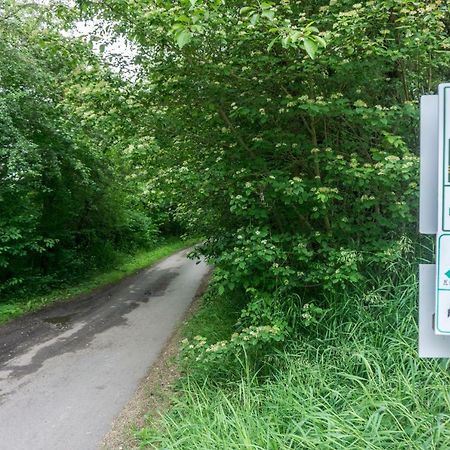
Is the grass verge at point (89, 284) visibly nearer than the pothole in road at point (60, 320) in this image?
No

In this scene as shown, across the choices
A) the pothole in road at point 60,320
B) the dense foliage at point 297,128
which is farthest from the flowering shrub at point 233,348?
the pothole in road at point 60,320

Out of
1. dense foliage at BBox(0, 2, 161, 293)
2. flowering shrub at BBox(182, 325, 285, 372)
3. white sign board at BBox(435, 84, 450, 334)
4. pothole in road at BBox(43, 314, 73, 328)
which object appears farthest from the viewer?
pothole in road at BBox(43, 314, 73, 328)

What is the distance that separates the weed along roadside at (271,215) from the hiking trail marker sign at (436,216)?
3.21ft

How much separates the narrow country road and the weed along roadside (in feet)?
0.13

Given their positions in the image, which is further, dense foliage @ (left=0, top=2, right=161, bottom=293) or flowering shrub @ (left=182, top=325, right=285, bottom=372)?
dense foliage @ (left=0, top=2, right=161, bottom=293)

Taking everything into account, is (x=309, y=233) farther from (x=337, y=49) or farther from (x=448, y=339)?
(x=448, y=339)

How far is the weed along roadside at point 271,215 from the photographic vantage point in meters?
2.93

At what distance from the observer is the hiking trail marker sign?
4.80 ft

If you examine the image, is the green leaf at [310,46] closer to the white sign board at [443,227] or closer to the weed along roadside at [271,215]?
the weed along roadside at [271,215]

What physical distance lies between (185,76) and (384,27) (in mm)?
2144

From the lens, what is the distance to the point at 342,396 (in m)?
2.92

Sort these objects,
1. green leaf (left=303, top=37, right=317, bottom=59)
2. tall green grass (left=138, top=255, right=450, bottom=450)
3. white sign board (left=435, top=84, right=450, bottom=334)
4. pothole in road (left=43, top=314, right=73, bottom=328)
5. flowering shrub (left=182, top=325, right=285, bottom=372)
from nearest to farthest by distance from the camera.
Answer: white sign board (left=435, top=84, right=450, bottom=334), green leaf (left=303, top=37, right=317, bottom=59), tall green grass (left=138, top=255, right=450, bottom=450), flowering shrub (left=182, top=325, right=285, bottom=372), pothole in road (left=43, top=314, right=73, bottom=328)

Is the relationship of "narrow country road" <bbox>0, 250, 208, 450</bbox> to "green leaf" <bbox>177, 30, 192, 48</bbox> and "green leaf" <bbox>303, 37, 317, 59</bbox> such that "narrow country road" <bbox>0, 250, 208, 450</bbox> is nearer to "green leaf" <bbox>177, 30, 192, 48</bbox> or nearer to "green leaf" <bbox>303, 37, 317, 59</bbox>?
"green leaf" <bbox>177, 30, 192, 48</bbox>

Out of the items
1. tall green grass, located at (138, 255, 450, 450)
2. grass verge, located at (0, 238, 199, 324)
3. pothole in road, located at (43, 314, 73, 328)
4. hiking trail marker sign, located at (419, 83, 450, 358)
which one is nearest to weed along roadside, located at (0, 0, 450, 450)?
tall green grass, located at (138, 255, 450, 450)
